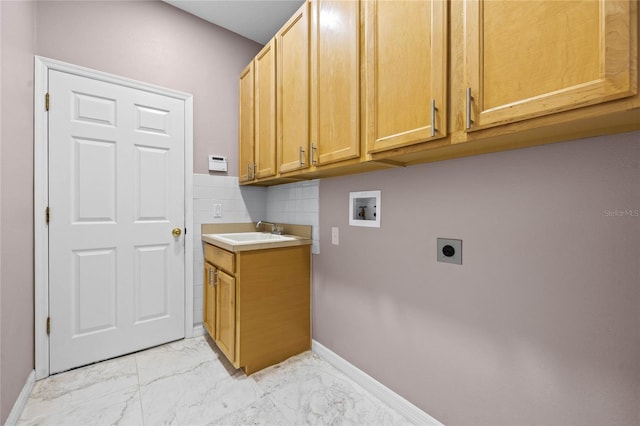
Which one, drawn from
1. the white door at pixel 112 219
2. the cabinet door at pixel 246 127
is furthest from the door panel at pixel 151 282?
the cabinet door at pixel 246 127

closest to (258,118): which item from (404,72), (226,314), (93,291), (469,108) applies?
(404,72)

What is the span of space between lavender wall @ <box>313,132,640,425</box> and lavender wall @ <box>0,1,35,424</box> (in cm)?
188

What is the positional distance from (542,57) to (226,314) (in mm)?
2093

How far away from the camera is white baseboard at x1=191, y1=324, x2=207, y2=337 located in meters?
2.38

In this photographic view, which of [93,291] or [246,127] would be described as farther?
[246,127]

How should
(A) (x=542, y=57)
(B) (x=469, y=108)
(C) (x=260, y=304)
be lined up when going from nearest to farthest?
(A) (x=542, y=57), (B) (x=469, y=108), (C) (x=260, y=304)

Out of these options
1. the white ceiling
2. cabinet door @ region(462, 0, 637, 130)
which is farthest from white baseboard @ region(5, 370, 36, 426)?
the white ceiling

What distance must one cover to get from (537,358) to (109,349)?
8.56ft

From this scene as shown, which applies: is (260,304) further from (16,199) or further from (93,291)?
(16,199)

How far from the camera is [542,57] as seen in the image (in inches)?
31.6

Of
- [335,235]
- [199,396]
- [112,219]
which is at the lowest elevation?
[199,396]

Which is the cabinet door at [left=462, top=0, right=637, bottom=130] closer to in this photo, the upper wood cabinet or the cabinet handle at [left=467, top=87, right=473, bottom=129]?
the cabinet handle at [left=467, top=87, right=473, bottom=129]

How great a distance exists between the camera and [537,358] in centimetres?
107

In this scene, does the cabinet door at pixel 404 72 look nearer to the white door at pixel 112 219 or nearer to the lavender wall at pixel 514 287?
the lavender wall at pixel 514 287
